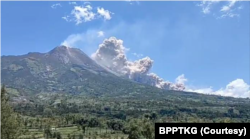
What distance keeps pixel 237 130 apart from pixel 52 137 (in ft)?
606

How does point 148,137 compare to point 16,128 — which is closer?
point 16,128

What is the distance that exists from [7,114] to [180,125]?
6691cm

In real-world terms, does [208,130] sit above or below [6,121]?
above

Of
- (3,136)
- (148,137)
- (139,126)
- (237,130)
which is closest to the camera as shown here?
(237,130)

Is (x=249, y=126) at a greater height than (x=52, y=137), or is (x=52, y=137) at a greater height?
(x=249, y=126)

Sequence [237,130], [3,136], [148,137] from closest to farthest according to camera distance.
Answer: [237,130] → [3,136] → [148,137]

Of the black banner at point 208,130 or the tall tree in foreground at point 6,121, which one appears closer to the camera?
the black banner at point 208,130

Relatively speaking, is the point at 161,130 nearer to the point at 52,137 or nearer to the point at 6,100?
the point at 6,100

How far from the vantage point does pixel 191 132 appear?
2466 centimetres

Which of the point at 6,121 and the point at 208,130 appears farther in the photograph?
the point at 6,121

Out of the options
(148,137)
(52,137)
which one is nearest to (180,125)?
(148,137)

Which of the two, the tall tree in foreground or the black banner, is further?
the tall tree in foreground

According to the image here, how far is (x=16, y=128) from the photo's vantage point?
86.0m

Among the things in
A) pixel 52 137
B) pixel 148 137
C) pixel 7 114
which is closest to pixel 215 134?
pixel 7 114
